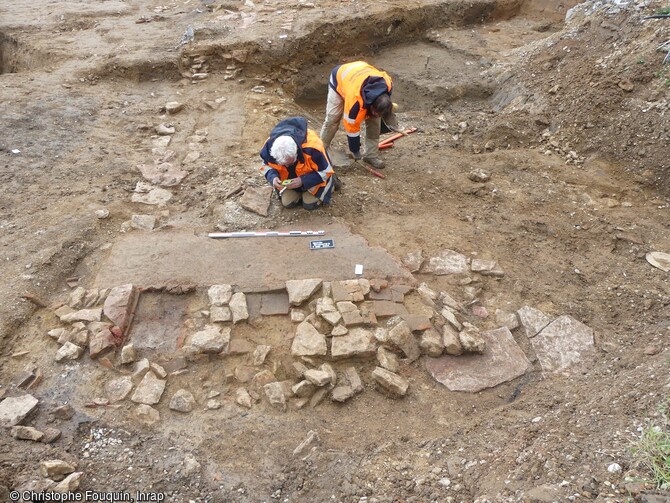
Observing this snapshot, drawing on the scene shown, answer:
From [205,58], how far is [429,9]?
161 inches

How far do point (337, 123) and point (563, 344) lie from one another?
3.46 m

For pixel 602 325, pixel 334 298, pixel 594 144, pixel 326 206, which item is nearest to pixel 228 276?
pixel 334 298

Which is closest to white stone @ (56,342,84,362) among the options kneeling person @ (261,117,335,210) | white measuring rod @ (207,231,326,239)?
white measuring rod @ (207,231,326,239)

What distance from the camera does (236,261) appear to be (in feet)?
14.1

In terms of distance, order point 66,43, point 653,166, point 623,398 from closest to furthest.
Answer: point 623,398, point 653,166, point 66,43

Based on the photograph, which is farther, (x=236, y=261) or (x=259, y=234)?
(x=259, y=234)

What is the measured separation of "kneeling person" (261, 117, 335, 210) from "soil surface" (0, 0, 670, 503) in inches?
8.7

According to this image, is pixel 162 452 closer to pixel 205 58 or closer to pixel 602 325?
pixel 602 325

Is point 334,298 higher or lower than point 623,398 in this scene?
lower

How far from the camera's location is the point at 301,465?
3.03 meters

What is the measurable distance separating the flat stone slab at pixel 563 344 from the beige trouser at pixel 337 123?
285 centimetres

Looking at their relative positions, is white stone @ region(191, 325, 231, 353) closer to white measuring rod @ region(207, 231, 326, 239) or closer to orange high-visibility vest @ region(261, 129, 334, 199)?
white measuring rod @ region(207, 231, 326, 239)

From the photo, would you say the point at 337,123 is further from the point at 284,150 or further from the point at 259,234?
the point at 259,234

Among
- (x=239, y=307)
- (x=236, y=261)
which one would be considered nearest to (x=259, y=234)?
(x=236, y=261)
